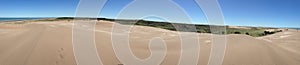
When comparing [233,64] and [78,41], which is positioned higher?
[78,41]

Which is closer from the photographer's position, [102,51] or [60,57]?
[60,57]

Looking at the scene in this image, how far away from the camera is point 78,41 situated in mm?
7168

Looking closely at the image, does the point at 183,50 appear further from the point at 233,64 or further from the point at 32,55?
the point at 32,55

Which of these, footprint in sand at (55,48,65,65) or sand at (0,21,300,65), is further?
sand at (0,21,300,65)

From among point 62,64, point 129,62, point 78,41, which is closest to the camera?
point 62,64

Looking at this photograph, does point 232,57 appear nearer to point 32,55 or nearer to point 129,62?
point 129,62

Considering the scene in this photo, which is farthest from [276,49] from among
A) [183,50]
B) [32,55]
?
[32,55]

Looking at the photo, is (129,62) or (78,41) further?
(78,41)

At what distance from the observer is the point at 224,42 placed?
27.3 ft

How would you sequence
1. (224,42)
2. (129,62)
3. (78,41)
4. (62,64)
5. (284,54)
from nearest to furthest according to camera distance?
(62,64) → (129,62) → (78,41) → (284,54) → (224,42)

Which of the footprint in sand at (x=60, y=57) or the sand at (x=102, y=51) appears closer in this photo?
the footprint in sand at (x=60, y=57)

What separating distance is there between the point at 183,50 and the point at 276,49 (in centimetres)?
267

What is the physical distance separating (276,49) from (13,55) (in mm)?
6785

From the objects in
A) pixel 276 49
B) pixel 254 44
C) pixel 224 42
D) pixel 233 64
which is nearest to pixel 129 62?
pixel 233 64
